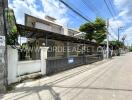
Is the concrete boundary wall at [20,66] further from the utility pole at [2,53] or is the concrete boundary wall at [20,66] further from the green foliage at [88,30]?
the green foliage at [88,30]

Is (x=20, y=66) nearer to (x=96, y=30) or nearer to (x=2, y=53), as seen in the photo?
(x=2, y=53)

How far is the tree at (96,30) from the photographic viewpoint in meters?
39.8

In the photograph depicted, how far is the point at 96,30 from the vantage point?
40.3 meters

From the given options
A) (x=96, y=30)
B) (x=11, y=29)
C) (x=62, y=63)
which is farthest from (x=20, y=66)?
(x=96, y=30)

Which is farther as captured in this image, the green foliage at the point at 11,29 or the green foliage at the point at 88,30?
the green foliage at the point at 88,30

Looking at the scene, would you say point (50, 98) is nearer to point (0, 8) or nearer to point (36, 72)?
point (0, 8)

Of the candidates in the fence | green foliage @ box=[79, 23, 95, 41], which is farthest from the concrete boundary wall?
green foliage @ box=[79, 23, 95, 41]

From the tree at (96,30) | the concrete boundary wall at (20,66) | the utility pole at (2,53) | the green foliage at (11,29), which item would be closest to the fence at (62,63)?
the concrete boundary wall at (20,66)

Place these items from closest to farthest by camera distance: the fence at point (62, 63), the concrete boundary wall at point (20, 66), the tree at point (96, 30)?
the concrete boundary wall at point (20, 66) < the fence at point (62, 63) < the tree at point (96, 30)

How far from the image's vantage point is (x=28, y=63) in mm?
12039

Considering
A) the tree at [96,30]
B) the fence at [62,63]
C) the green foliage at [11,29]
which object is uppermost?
the tree at [96,30]

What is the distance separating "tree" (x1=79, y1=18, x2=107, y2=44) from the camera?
131ft

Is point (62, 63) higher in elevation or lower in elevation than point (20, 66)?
lower

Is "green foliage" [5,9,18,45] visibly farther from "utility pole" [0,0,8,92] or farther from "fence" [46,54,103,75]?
"fence" [46,54,103,75]
